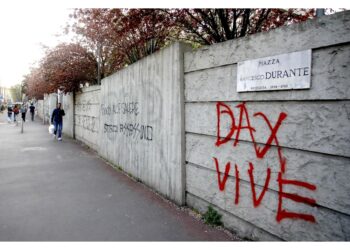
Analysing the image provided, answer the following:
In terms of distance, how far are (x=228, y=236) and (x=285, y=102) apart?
6.04ft

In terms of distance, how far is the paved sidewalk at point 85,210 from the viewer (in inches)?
146

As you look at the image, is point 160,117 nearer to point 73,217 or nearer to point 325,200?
point 73,217

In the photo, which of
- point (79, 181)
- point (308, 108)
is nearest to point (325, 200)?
point (308, 108)

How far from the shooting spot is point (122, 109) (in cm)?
755

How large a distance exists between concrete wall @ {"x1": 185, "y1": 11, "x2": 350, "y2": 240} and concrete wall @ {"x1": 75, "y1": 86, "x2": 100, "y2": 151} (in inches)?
291

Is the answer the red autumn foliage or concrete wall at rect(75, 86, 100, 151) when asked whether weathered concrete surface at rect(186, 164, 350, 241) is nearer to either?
concrete wall at rect(75, 86, 100, 151)

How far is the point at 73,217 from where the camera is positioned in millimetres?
4305

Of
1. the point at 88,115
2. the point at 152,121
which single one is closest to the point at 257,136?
the point at 152,121

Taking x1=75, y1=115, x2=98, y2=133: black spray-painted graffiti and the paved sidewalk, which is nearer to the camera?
the paved sidewalk

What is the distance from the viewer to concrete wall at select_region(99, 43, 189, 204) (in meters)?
4.82

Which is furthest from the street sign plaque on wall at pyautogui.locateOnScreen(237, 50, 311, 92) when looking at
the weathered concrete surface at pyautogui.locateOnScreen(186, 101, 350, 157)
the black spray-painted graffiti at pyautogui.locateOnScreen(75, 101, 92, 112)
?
the black spray-painted graffiti at pyautogui.locateOnScreen(75, 101, 92, 112)

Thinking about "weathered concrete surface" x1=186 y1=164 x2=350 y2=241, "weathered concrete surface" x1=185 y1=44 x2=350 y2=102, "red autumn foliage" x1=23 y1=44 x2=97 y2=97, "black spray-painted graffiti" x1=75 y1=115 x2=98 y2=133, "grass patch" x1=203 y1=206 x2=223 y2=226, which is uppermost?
"red autumn foliage" x1=23 y1=44 x2=97 y2=97

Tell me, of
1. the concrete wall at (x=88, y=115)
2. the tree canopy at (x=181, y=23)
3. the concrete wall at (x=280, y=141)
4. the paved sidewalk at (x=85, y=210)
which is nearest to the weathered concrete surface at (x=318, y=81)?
the concrete wall at (x=280, y=141)

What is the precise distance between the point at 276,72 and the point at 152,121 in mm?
3144
